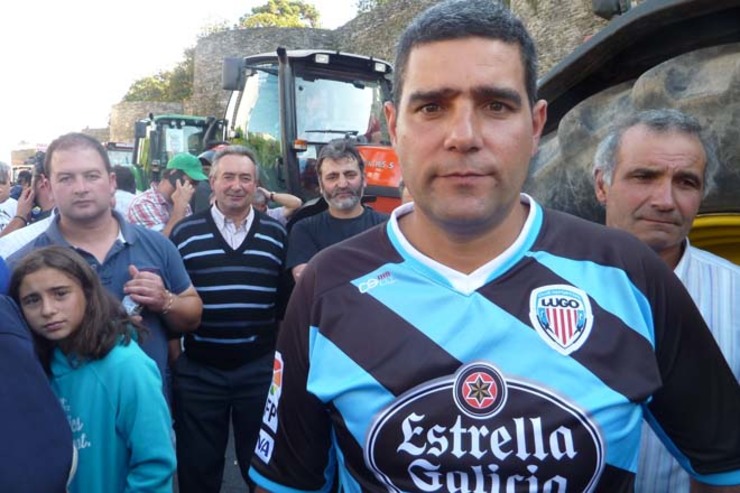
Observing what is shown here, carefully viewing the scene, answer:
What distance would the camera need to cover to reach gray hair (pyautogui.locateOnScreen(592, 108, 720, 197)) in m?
1.94

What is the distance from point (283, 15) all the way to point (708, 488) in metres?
44.3

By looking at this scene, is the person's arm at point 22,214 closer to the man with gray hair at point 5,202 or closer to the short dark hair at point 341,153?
the man with gray hair at point 5,202

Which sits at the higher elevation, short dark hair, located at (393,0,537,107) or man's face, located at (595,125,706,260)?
short dark hair, located at (393,0,537,107)

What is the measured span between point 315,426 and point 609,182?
114cm

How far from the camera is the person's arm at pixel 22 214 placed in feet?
17.1

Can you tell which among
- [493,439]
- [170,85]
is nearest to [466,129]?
[493,439]

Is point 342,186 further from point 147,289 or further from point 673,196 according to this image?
point 673,196

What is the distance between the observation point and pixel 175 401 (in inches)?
142

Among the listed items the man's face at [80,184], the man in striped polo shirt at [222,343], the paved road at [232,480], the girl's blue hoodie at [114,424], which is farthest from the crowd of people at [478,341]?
the paved road at [232,480]

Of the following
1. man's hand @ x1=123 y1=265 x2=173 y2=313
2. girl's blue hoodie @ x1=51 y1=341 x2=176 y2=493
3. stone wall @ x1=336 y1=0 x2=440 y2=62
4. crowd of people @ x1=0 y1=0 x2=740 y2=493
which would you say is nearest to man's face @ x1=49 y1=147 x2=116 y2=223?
man's hand @ x1=123 y1=265 x2=173 y2=313

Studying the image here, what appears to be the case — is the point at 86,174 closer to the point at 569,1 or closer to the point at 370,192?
the point at 370,192

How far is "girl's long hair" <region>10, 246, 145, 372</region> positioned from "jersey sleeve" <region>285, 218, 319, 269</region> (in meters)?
1.15

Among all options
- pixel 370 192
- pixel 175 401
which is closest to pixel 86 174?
pixel 175 401

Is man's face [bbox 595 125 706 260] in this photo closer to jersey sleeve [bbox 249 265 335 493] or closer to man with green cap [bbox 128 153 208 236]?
jersey sleeve [bbox 249 265 335 493]
